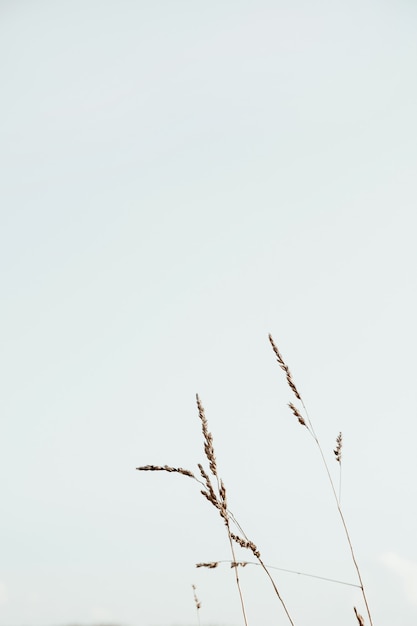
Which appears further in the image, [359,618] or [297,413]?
[297,413]

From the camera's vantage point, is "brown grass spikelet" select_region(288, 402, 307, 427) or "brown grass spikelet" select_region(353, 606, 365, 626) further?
"brown grass spikelet" select_region(288, 402, 307, 427)

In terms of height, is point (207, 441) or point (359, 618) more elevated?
point (207, 441)

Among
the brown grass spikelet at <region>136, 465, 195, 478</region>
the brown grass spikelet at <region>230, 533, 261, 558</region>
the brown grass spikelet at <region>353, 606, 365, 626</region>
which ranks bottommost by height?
the brown grass spikelet at <region>353, 606, 365, 626</region>

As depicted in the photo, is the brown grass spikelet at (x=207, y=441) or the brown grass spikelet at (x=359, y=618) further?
the brown grass spikelet at (x=207, y=441)

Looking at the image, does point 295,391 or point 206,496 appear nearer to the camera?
point 206,496

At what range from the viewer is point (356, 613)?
73.0 inches

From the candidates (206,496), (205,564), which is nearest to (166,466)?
(206,496)

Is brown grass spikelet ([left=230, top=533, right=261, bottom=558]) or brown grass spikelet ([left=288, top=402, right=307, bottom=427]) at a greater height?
brown grass spikelet ([left=288, top=402, right=307, bottom=427])

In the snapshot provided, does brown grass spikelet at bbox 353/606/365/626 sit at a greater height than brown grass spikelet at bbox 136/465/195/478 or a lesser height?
lesser

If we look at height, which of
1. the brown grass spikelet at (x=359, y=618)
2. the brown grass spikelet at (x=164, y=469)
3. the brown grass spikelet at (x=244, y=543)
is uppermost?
the brown grass spikelet at (x=164, y=469)

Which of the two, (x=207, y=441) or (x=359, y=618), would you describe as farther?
(x=207, y=441)

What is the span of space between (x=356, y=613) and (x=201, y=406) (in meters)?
1.14

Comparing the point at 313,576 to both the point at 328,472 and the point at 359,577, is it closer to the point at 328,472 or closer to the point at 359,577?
the point at 359,577

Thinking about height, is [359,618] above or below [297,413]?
below
